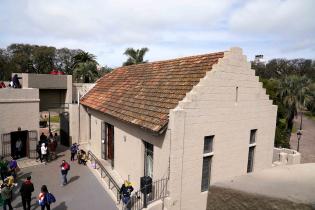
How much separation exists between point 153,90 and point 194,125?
3.84 metres

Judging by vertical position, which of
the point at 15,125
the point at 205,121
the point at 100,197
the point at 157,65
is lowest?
the point at 100,197

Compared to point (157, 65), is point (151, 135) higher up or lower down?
lower down

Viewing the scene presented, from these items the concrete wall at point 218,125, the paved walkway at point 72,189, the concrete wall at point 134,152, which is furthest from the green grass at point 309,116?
the paved walkway at point 72,189

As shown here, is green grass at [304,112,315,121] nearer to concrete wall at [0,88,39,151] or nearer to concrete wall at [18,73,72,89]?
concrete wall at [18,73,72,89]

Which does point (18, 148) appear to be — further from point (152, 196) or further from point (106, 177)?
point (152, 196)

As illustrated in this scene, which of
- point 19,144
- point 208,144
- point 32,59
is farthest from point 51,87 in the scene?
point 32,59

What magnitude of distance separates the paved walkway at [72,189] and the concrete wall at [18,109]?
300 centimetres

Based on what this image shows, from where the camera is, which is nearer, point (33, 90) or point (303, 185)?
point (303, 185)

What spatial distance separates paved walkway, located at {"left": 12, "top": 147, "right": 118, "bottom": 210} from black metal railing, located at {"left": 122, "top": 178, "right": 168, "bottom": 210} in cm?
91

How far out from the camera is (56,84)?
27.6 metres

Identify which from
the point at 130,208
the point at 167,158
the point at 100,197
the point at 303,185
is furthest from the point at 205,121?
the point at 303,185

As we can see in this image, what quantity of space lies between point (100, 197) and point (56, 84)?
18618mm

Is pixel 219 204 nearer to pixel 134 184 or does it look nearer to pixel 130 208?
pixel 130 208

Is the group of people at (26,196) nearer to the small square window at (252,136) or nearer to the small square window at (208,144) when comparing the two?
the small square window at (208,144)
